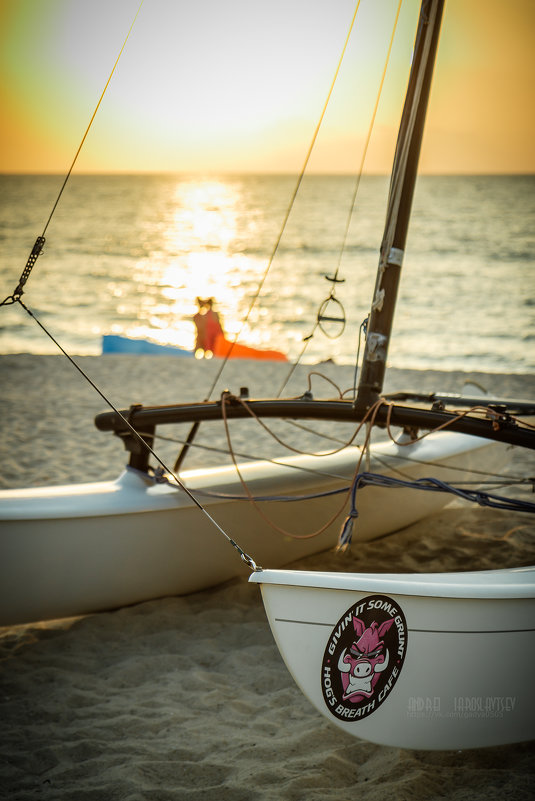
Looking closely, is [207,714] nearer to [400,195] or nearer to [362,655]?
[362,655]

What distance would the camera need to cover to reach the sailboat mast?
2.77m

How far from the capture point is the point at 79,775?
6.79 feet

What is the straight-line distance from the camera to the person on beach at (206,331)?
9.07 meters

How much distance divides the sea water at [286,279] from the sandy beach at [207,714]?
136 cm

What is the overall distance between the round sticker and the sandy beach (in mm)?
308

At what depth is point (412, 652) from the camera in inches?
75.6

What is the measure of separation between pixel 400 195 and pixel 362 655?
1836mm

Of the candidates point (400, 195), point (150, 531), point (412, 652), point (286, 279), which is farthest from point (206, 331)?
point (286, 279)

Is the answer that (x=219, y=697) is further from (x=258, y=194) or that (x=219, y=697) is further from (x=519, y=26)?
(x=258, y=194)

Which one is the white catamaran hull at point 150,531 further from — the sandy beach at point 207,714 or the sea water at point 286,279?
the sea water at point 286,279

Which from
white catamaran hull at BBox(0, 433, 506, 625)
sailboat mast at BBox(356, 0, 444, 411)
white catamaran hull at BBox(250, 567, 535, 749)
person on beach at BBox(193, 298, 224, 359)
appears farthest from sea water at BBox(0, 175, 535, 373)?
person on beach at BBox(193, 298, 224, 359)

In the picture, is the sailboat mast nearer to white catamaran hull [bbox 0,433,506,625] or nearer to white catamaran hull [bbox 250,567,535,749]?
white catamaran hull [bbox 0,433,506,625]

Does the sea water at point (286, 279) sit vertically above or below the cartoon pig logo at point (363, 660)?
above

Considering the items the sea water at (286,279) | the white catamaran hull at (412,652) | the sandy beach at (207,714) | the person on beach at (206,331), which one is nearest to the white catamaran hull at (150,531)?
the sandy beach at (207,714)
